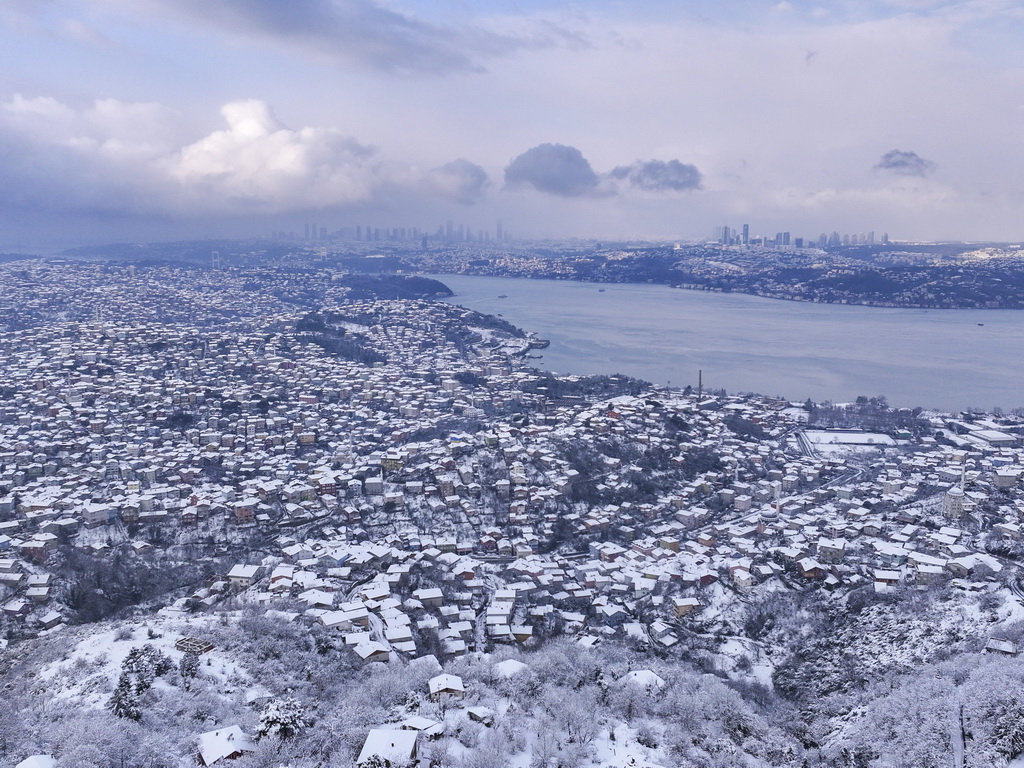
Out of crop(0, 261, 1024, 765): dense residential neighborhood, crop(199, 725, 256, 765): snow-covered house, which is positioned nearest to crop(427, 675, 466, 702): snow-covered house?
crop(0, 261, 1024, 765): dense residential neighborhood

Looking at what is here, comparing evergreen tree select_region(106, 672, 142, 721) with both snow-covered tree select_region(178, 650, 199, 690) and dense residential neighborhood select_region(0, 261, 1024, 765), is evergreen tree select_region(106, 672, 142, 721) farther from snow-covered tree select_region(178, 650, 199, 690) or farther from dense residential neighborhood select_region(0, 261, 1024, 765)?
snow-covered tree select_region(178, 650, 199, 690)

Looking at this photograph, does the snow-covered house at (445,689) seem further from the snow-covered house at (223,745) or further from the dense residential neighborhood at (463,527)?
the snow-covered house at (223,745)

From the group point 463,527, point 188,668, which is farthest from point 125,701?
point 463,527

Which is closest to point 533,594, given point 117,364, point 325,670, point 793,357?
point 325,670

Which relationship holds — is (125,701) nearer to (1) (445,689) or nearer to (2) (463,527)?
(1) (445,689)

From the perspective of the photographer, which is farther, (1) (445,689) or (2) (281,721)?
(1) (445,689)

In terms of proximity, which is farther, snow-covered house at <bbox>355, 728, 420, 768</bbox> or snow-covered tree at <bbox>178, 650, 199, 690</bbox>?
snow-covered tree at <bbox>178, 650, 199, 690</bbox>

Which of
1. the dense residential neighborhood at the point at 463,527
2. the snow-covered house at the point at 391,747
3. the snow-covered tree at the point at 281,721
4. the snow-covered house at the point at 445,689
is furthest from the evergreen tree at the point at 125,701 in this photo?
the snow-covered house at the point at 445,689

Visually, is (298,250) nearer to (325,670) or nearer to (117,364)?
(117,364)

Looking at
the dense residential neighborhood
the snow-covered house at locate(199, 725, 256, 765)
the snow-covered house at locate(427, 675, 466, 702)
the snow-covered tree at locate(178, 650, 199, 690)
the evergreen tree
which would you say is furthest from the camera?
the dense residential neighborhood
